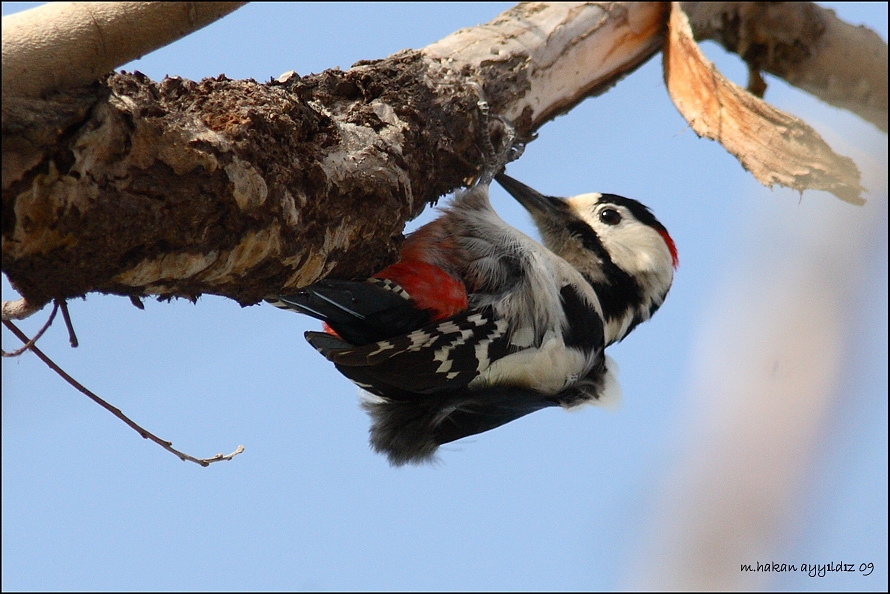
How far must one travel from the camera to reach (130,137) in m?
1.68

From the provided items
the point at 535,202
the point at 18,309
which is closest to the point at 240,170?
the point at 18,309

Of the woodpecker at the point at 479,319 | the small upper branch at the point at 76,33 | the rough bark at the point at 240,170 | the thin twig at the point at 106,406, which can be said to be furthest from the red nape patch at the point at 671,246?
the small upper branch at the point at 76,33

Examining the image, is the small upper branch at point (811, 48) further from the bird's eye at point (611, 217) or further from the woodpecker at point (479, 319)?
the woodpecker at point (479, 319)

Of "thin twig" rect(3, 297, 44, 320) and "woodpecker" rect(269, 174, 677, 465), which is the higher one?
"thin twig" rect(3, 297, 44, 320)

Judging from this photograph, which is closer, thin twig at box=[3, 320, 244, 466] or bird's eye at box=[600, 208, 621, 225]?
thin twig at box=[3, 320, 244, 466]

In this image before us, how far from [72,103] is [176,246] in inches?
14.1

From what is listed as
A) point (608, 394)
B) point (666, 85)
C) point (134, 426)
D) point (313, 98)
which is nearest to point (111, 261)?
point (134, 426)

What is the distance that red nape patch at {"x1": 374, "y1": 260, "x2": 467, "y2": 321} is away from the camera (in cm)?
272

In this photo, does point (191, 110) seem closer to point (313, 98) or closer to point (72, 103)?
point (72, 103)

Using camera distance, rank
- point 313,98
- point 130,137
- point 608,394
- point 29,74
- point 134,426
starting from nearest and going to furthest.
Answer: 1. point 29,74
2. point 130,137
3. point 134,426
4. point 313,98
5. point 608,394

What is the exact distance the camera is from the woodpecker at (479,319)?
2.65 meters

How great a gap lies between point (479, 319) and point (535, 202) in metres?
1.00

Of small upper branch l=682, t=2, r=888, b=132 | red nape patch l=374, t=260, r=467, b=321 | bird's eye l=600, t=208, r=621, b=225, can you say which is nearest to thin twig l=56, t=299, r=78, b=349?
red nape patch l=374, t=260, r=467, b=321

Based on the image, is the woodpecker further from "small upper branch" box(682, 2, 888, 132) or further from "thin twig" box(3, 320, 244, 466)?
"small upper branch" box(682, 2, 888, 132)
